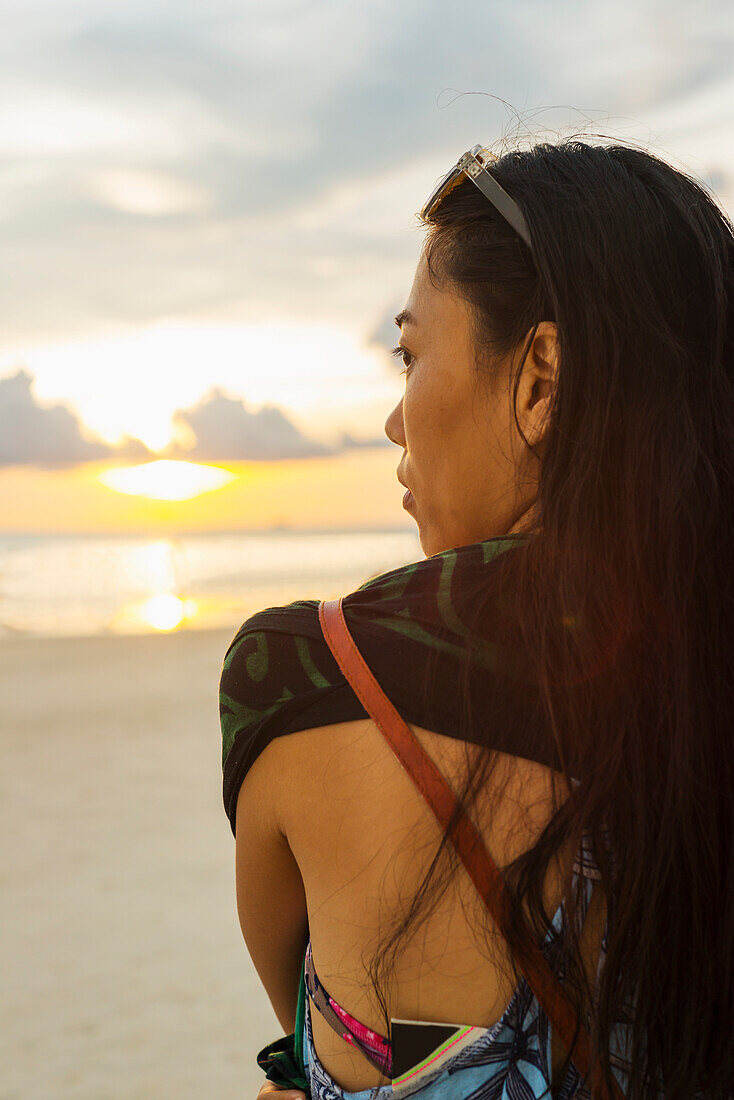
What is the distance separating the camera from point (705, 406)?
1175 millimetres

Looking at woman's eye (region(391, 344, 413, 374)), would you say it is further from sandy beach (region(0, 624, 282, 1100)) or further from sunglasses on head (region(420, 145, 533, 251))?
sandy beach (region(0, 624, 282, 1100))

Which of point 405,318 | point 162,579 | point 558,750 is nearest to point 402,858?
point 558,750

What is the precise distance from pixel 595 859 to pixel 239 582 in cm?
2779

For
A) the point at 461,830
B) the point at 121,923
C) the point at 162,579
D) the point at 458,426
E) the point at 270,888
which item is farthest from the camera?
the point at 162,579

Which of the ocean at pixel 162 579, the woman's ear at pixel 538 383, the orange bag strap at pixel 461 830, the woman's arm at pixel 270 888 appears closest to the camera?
the orange bag strap at pixel 461 830

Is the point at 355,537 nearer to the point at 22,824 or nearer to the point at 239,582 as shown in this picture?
the point at 239,582

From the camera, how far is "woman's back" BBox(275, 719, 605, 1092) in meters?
1.03

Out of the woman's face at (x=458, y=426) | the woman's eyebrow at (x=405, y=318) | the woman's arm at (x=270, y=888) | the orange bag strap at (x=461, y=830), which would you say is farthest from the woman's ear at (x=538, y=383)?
the woman's arm at (x=270, y=888)

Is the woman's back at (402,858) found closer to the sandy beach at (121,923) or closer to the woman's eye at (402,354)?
the woman's eye at (402,354)

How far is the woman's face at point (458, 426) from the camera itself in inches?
51.3

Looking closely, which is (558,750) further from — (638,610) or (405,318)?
(405,318)

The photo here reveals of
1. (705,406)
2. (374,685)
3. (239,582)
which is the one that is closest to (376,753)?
(374,685)

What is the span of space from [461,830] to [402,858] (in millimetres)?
78

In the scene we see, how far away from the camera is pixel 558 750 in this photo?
103 cm
